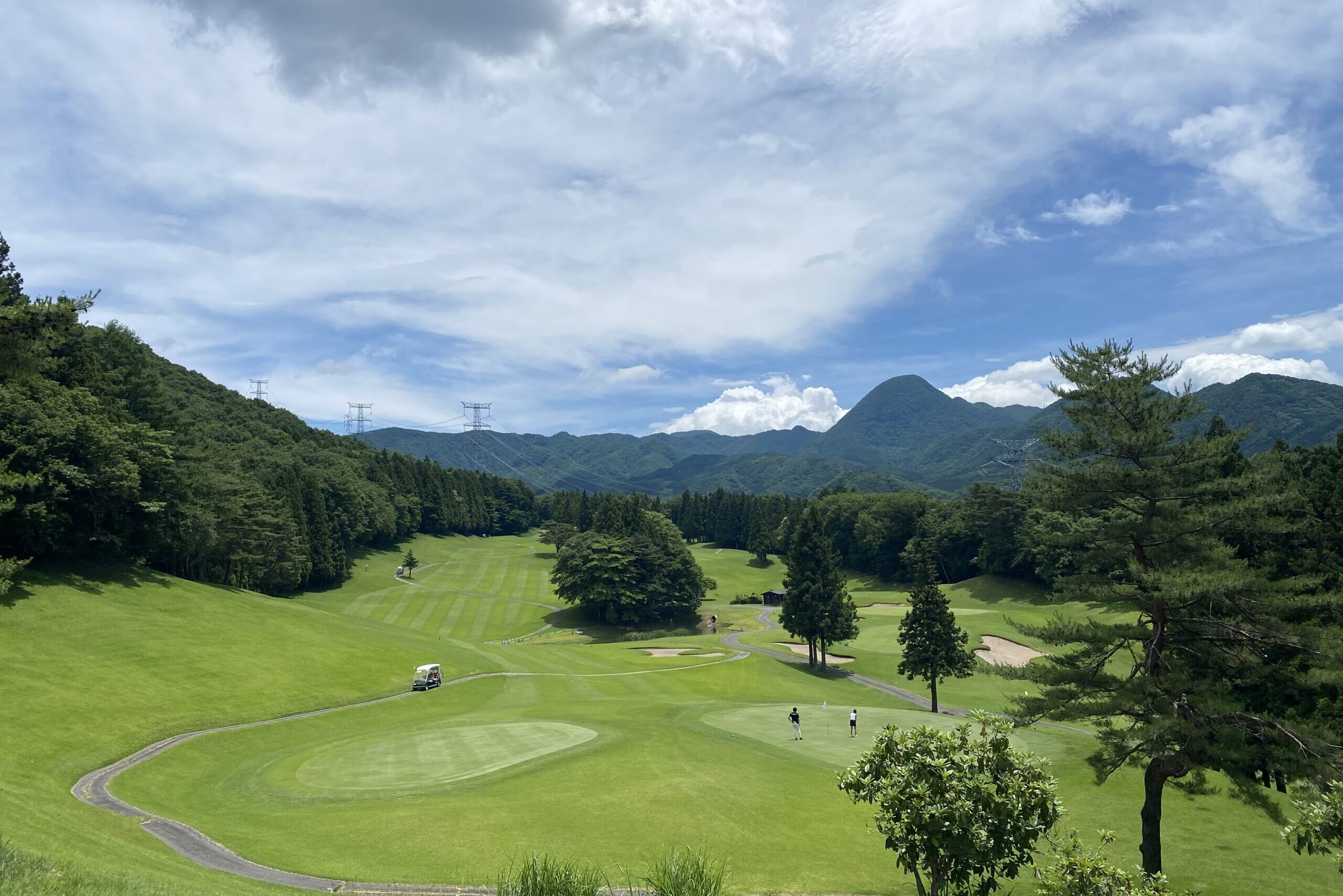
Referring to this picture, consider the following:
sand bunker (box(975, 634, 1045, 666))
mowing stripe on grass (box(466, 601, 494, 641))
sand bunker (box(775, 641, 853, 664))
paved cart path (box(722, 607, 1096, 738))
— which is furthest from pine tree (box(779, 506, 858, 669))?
mowing stripe on grass (box(466, 601, 494, 641))

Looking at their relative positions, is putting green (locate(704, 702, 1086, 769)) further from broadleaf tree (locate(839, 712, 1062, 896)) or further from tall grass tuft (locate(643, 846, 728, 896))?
tall grass tuft (locate(643, 846, 728, 896))

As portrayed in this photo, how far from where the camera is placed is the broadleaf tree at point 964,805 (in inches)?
449

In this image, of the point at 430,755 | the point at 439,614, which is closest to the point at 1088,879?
the point at 430,755

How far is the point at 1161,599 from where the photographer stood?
19938mm

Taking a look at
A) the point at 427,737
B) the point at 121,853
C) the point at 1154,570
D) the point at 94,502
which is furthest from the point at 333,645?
the point at 1154,570

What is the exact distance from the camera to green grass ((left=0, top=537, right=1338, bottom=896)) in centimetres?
1789

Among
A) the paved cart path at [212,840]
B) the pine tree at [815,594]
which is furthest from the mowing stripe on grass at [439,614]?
the pine tree at [815,594]

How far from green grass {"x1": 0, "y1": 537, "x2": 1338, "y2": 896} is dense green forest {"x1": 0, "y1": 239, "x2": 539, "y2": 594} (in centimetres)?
423

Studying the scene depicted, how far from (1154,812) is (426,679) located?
41.1 meters

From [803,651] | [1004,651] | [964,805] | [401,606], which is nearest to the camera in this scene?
[964,805]

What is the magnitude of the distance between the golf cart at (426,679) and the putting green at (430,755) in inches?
516

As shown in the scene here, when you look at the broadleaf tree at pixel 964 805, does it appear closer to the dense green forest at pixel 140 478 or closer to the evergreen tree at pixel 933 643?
the dense green forest at pixel 140 478

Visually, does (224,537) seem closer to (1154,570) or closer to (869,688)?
(869,688)

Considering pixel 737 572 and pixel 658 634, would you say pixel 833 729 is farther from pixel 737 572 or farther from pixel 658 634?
pixel 737 572
